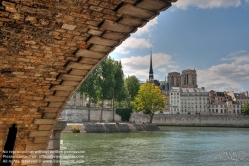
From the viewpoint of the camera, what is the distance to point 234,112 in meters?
A: 100

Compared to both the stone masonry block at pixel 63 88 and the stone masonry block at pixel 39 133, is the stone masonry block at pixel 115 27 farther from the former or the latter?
the stone masonry block at pixel 39 133

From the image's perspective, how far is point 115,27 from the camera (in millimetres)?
3822

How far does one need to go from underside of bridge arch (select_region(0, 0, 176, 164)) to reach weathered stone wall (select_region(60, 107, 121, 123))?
4331 cm

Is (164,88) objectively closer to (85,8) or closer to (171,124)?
(171,124)

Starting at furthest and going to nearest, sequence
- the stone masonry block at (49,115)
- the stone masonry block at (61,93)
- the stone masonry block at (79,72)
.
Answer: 1. the stone masonry block at (49,115)
2. the stone masonry block at (61,93)
3. the stone masonry block at (79,72)

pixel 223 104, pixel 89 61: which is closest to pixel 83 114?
pixel 89 61

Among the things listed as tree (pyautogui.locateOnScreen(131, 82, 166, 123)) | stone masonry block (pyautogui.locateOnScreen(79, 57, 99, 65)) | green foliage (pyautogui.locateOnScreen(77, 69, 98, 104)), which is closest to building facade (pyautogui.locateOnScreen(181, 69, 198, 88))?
tree (pyautogui.locateOnScreen(131, 82, 166, 123))

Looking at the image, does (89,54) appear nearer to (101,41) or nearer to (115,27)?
(101,41)

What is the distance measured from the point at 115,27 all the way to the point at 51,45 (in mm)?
1069

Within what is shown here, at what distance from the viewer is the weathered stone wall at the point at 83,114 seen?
49500 mm

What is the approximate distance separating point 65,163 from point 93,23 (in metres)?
11.4

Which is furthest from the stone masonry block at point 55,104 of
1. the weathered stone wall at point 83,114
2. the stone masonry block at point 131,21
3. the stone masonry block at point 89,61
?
the weathered stone wall at point 83,114

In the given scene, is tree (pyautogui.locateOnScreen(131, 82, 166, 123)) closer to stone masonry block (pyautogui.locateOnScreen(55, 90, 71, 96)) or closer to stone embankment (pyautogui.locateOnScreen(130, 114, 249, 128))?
stone embankment (pyautogui.locateOnScreen(130, 114, 249, 128))

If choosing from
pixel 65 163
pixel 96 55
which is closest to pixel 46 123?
pixel 96 55
